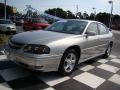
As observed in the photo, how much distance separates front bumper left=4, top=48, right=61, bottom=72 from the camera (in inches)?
149

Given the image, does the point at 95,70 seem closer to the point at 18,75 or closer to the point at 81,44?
the point at 81,44

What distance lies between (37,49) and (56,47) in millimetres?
429

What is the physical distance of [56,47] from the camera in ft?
13.3

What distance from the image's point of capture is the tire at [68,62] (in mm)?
4320

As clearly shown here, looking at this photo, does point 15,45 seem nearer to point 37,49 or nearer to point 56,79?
point 37,49

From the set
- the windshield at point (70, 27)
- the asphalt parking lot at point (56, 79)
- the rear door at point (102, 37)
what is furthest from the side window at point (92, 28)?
the asphalt parking lot at point (56, 79)

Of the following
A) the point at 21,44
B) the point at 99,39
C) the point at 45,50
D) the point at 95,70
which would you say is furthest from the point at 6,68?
the point at 99,39

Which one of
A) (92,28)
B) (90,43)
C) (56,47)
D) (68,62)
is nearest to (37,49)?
(56,47)

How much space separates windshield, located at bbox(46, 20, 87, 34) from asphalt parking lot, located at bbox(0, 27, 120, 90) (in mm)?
1106

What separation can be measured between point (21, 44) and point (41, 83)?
94 centimetres

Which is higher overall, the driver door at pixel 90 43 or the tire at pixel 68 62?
the driver door at pixel 90 43

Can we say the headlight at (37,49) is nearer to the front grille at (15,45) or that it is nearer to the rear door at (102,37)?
the front grille at (15,45)

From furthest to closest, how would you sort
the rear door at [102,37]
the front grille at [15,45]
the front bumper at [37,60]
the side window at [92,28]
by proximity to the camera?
1. the rear door at [102,37]
2. the side window at [92,28]
3. the front grille at [15,45]
4. the front bumper at [37,60]

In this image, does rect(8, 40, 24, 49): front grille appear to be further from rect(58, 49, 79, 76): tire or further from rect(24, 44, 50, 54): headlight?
rect(58, 49, 79, 76): tire
